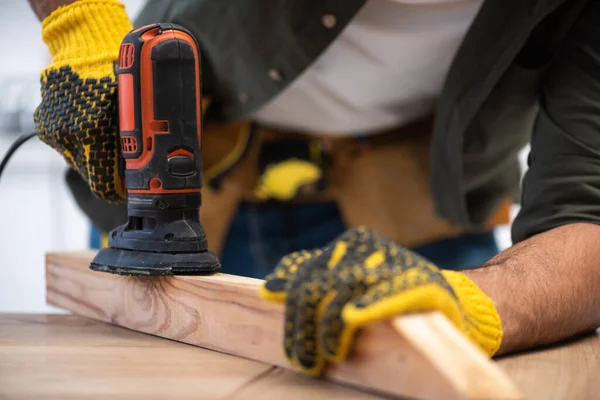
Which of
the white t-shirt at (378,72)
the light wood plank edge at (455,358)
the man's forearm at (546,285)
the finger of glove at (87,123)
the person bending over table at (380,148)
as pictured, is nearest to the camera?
the light wood plank edge at (455,358)

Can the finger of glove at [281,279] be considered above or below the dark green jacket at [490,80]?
below

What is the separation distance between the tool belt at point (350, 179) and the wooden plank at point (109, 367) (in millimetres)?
686

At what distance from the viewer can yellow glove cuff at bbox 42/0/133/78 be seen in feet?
3.37

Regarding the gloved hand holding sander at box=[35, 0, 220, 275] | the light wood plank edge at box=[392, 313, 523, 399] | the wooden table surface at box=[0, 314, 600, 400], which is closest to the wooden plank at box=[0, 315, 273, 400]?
the wooden table surface at box=[0, 314, 600, 400]

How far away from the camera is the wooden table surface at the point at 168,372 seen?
0.72m

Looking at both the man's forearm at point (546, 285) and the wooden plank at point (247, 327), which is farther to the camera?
the man's forearm at point (546, 285)

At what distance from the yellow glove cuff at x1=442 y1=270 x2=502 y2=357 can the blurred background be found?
2.24 metres

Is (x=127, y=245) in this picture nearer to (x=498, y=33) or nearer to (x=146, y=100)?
(x=146, y=100)

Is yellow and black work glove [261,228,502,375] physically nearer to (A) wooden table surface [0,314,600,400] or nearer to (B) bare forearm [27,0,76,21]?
(A) wooden table surface [0,314,600,400]

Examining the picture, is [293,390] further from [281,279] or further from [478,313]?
[478,313]

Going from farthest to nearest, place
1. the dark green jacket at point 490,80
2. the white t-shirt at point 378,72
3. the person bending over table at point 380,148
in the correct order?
1. the white t-shirt at point 378,72
2. the dark green jacket at point 490,80
3. the person bending over table at point 380,148

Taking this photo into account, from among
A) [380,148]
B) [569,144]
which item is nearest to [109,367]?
[569,144]

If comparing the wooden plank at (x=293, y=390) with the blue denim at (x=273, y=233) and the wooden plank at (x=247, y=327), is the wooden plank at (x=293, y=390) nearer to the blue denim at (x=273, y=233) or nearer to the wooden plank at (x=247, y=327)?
the wooden plank at (x=247, y=327)

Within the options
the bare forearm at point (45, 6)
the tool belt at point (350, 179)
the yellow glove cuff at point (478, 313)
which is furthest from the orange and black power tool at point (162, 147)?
the tool belt at point (350, 179)
